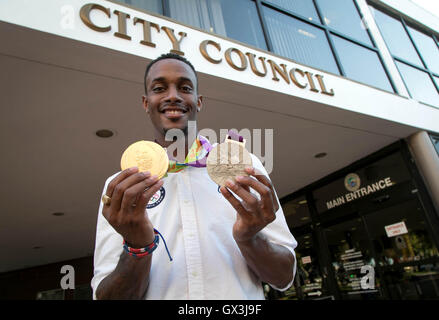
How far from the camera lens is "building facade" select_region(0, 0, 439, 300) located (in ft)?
9.18

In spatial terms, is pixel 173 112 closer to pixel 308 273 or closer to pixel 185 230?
pixel 185 230

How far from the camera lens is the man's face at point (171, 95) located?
1.21 meters

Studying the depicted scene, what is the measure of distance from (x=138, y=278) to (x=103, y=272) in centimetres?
17

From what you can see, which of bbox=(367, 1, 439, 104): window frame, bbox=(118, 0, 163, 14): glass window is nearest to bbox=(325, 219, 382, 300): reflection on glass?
bbox=(367, 1, 439, 104): window frame

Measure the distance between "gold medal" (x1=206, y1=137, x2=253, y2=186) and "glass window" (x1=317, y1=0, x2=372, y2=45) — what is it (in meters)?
5.63

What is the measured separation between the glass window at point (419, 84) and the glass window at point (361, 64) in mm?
762

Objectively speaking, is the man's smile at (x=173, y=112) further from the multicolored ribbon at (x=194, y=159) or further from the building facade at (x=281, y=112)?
the building facade at (x=281, y=112)

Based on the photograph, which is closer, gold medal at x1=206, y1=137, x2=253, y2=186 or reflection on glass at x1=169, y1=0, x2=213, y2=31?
gold medal at x1=206, y1=137, x2=253, y2=186

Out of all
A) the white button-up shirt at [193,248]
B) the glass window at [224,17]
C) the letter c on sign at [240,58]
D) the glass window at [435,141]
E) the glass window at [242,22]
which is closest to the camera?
the white button-up shirt at [193,248]

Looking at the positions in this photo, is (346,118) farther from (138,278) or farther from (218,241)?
(138,278)

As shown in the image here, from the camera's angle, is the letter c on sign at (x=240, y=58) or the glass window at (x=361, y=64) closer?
the letter c on sign at (x=240, y=58)

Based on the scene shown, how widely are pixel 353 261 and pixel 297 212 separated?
172cm

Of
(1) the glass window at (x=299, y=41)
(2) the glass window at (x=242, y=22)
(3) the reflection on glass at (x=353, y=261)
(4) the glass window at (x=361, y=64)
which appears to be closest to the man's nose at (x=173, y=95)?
(2) the glass window at (x=242, y=22)

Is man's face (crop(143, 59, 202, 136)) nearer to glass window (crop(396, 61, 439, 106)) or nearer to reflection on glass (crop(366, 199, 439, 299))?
reflection on glass (crop(366, 199, 439, 299))
